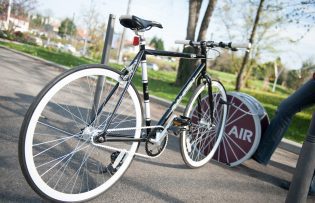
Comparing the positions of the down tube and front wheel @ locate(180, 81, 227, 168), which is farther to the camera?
front wheel @ locate(180, 81, 227, 168)

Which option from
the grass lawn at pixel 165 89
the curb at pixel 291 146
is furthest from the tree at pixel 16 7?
the curb at pixel 291 146

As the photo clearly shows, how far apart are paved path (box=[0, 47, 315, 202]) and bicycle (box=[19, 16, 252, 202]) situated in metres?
0.15

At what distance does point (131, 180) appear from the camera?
117 inches

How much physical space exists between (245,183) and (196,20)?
1069cm

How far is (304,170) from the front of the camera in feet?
7.65

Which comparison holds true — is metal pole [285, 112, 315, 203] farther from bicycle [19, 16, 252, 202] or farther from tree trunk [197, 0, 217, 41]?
tree trunk [197, 0, 217, 41]

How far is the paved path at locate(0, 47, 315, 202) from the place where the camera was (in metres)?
2.56

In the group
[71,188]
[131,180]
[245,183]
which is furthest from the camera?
[245,183]

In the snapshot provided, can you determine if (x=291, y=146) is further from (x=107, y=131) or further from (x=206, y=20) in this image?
(x=206, y=20)

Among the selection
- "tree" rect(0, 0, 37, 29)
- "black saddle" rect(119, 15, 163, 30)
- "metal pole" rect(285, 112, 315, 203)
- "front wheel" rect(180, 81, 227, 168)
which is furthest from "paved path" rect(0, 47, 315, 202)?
"tree" rect(0, 0, 37, 29)

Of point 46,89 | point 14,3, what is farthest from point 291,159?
point 14,3

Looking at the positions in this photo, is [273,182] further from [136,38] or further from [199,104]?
[136,38]

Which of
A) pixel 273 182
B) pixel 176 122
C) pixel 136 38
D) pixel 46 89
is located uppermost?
pixel 136 38

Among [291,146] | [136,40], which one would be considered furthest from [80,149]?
[291,146]
